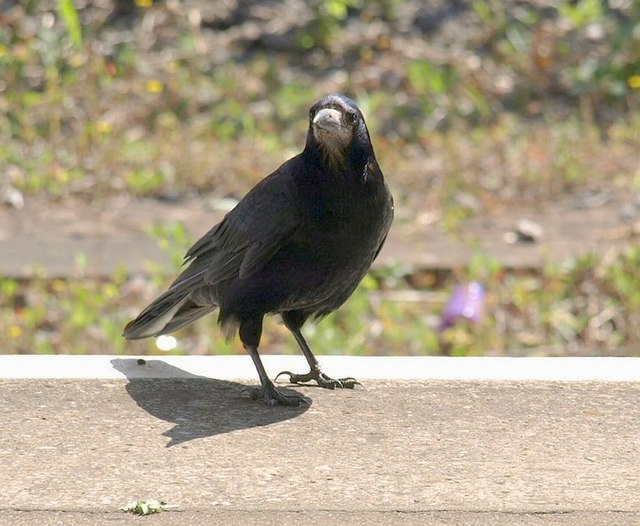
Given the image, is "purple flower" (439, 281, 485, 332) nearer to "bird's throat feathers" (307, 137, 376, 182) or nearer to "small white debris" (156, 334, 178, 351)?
"small white debris" (156, 334, 178, 351)

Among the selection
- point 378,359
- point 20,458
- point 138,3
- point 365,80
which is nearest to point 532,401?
point 378,359

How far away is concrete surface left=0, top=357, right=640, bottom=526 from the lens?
3.48 metres

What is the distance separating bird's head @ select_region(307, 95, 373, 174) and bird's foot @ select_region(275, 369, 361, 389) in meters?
0.70

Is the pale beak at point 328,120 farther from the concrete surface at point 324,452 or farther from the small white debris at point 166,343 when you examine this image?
the small white debris at point 166,343

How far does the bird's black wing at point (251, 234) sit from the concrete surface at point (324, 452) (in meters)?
0.38

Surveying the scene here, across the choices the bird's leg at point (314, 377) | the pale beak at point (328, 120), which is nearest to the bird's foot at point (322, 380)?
the bird's leg at point (314, 377)

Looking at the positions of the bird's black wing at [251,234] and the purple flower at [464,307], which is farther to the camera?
the purple flower at [464,307]

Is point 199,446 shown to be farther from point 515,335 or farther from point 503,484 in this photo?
point 515,335

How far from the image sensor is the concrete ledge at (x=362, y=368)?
459cm

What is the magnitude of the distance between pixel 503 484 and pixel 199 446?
86 cm

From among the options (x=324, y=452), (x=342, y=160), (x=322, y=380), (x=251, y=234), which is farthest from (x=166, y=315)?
(x=324, y=452)

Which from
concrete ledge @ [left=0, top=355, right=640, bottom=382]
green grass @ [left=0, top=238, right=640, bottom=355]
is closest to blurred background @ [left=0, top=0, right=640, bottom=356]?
green grass @ [left=0, top=238, right=640, bottom=355]

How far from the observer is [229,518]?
11.2 ft

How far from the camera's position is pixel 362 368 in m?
4.77
